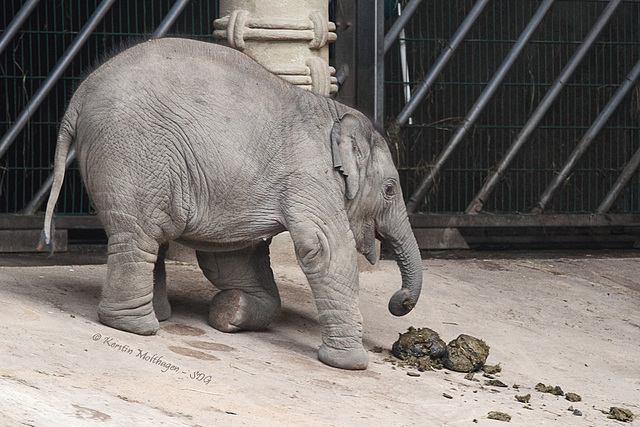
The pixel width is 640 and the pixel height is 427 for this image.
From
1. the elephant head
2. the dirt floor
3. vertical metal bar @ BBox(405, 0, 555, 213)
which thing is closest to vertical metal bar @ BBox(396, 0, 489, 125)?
vertical metal bar @ BBox(405, 0, 555, 213)

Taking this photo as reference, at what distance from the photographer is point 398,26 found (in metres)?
8.66

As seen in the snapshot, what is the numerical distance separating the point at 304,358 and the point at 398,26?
4308 millimetres

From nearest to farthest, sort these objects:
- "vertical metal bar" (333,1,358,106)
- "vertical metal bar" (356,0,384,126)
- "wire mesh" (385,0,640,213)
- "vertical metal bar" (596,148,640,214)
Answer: "vertical metal bar" (356,0,384,126) < "vertical metal bar" (333,1,358,106) < "vertical metal bar" (596,148,640,214) < "wire mesh" (385,0,640,213)

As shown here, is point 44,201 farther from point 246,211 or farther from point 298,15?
point 246,211

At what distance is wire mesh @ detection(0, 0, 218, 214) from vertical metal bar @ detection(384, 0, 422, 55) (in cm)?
172

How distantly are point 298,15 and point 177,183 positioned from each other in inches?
90.6

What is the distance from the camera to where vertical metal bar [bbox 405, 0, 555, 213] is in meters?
9.21

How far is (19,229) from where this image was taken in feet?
28.3

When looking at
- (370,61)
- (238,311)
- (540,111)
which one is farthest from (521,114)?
(238,311)

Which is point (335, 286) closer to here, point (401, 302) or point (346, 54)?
point (401, 302)

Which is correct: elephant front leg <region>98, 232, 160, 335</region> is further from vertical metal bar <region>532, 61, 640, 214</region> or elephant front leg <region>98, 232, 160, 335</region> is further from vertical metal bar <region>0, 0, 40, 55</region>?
vertical metal bar <region>532, 61, 640, 214</region>

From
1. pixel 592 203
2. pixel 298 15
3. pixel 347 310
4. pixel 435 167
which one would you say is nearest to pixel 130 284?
pixel 347 310

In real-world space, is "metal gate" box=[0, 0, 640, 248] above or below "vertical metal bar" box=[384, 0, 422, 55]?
below

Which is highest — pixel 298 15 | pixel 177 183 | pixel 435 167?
pixel 298 15
